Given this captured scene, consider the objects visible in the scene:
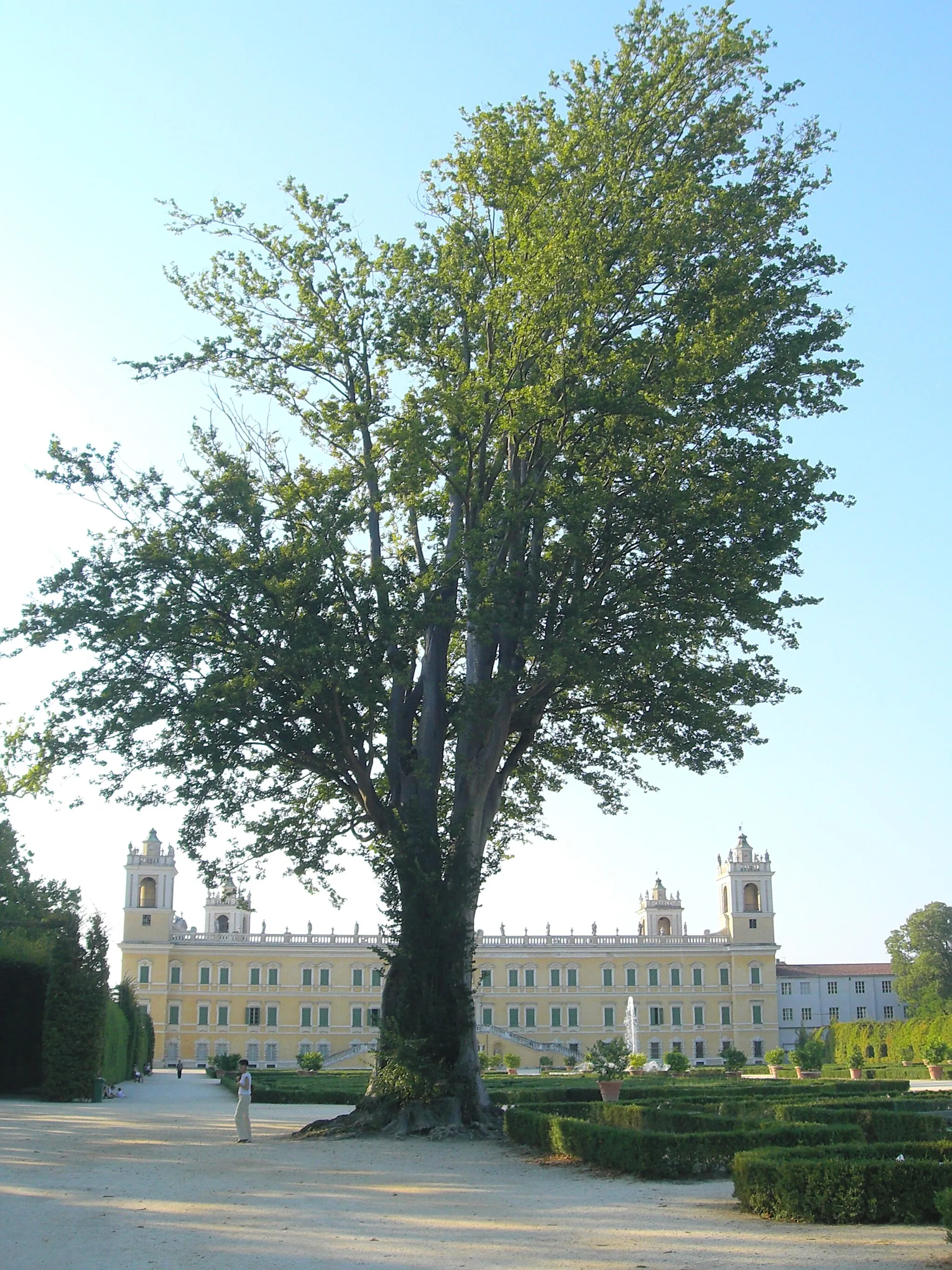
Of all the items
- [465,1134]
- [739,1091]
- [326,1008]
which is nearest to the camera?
[465,1134]

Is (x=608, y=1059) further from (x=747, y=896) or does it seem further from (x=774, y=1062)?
(x=747, y=896)

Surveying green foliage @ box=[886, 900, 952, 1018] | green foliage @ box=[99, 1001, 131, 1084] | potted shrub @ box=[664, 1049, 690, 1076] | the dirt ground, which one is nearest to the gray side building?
green foliage @ box=[886, 900, 952, 1018]

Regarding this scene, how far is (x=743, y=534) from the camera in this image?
16938 millimetres

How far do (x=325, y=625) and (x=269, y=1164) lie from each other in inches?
274

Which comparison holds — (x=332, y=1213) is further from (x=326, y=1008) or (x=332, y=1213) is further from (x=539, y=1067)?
(x=326, y=1008)

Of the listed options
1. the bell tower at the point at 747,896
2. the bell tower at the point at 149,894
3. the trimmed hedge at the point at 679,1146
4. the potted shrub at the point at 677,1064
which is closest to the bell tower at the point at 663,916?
the bell tower at the point at 747,896

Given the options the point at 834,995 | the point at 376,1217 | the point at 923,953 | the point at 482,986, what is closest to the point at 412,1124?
the point at 376,1217

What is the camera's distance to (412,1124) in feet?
54.4

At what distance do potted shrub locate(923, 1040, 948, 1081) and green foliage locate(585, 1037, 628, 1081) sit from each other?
1371 centimetres

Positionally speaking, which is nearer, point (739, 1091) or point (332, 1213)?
point (332, 1213)

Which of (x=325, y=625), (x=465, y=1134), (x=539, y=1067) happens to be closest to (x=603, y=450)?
(x=325, y=625)

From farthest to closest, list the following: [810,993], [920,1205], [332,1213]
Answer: [810,993] < [332,1213] < [920,1205]

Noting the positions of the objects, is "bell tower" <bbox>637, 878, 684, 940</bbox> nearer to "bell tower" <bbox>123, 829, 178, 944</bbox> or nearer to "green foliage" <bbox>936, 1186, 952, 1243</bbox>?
"bell tower" <bbox>123, 829, 178, 944</bbox>

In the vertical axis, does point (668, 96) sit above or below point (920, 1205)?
above
